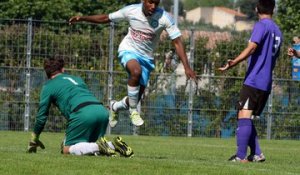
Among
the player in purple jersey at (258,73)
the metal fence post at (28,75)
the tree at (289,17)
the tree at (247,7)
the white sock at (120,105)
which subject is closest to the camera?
the player in purple jersey at (258,73)

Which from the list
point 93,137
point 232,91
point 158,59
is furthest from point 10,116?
A: point 93,137

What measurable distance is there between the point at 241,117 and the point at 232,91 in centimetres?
1435

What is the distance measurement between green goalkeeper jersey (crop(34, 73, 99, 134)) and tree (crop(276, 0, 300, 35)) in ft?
66.5

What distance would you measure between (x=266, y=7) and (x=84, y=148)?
321 centimetres

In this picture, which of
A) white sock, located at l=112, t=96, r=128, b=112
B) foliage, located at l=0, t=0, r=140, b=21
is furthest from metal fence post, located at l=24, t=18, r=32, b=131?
white sock, located at l=112, t=96, r=128, b=112

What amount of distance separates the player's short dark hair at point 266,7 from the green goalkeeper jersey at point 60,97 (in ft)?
8.86

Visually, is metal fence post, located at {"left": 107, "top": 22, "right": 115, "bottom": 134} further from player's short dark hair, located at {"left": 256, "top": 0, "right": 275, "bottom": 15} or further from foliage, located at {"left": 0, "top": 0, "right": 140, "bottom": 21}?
player's short dark hair, located at {"left": 256, "top": 0, "right": 275, "bottom": 15}

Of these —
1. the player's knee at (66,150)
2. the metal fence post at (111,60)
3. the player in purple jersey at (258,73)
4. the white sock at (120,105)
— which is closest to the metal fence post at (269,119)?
the metal fence post at (111,60)

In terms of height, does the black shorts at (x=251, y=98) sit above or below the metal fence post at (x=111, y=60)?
above

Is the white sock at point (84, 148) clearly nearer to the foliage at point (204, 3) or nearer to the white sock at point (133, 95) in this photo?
the white sock at point (133, 95)

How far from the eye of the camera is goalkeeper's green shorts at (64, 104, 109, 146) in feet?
42.9

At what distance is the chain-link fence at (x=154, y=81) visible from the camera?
90.2ft

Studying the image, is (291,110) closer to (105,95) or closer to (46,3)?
(105,95)

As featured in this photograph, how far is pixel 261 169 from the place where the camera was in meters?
11.7
